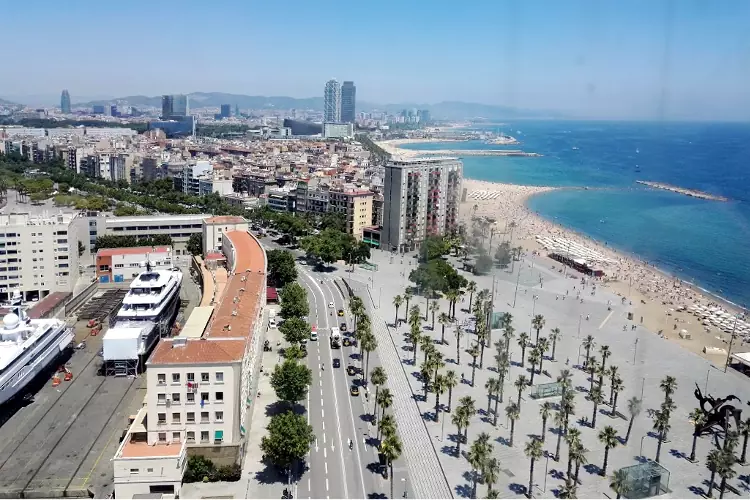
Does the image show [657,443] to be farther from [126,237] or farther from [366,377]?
[126,237]

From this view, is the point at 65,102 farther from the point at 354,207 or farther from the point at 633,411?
the point at 633,411

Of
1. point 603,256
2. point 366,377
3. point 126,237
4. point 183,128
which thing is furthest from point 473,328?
point 183,128

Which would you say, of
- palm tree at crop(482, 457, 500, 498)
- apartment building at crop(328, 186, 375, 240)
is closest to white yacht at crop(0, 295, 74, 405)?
palm tree at crop(482, 457, 500, 498)

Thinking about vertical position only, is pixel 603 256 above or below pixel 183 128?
below

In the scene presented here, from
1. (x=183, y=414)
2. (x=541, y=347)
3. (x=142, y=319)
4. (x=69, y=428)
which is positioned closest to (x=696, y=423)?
(x=541, y=347)

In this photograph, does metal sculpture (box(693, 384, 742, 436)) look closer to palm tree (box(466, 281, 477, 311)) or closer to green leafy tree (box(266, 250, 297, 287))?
palm tree (box(466, 281, 477, 311))
